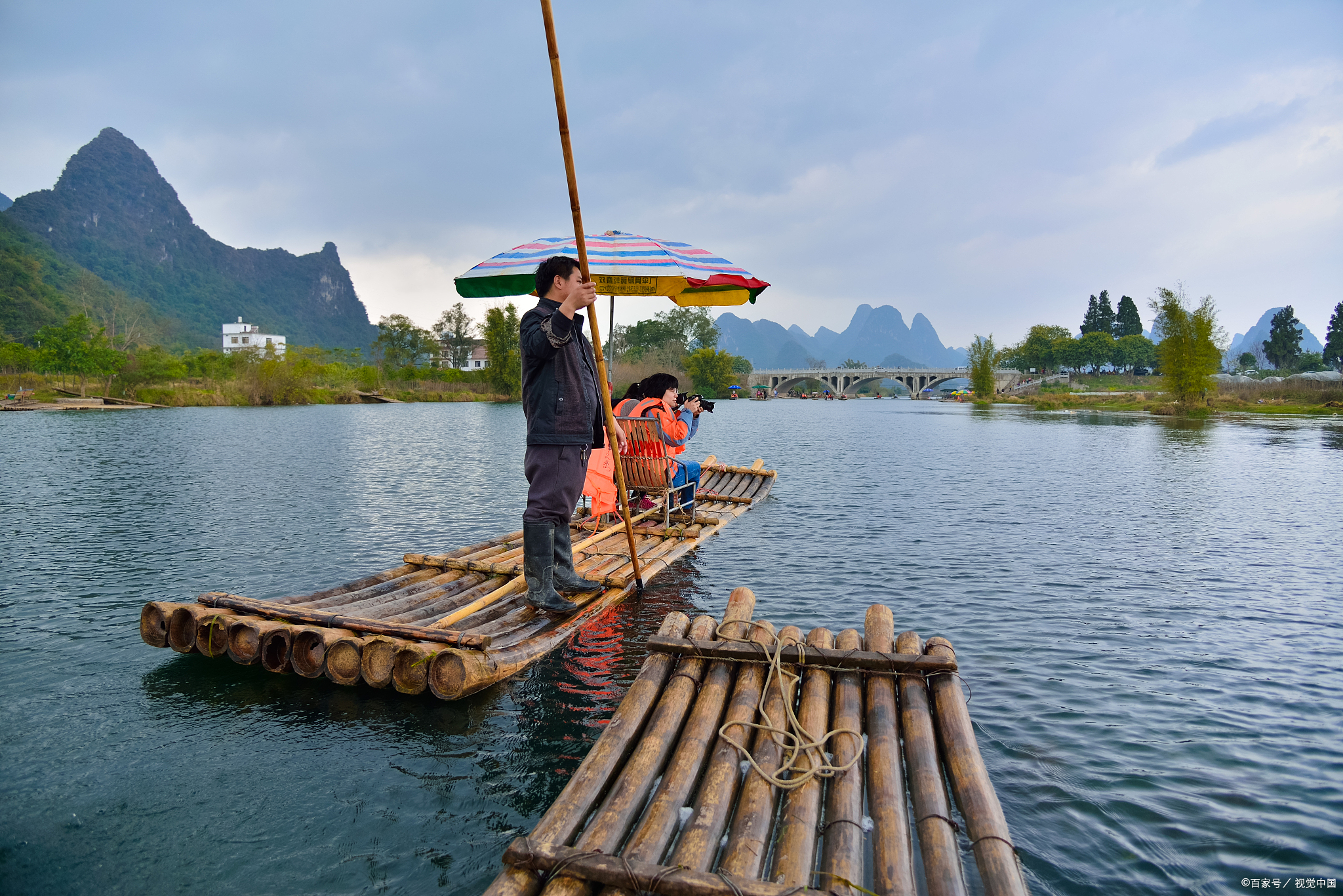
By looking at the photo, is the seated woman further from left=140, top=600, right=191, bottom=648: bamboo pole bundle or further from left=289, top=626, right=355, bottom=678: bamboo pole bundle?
left=140, top=600, right=191, bottom=648: bamboo pole bundle

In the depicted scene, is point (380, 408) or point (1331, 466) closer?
point (1331, 466)

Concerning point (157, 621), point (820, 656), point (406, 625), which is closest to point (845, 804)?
point (820, 656)

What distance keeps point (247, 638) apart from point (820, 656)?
4416 mm

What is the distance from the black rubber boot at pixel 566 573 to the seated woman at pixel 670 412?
325 cm

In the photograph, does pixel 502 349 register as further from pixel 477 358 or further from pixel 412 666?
pixel 412 666

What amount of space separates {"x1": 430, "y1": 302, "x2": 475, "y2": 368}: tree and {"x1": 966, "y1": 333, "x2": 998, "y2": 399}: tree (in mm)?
88249

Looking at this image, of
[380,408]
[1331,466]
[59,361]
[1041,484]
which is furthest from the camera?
[380,408]

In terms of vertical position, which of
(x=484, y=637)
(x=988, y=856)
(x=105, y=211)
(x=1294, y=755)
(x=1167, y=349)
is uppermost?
(x=105, y=211)

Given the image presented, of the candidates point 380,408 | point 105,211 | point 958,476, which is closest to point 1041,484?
point 958,476

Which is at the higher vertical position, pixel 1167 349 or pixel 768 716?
pixel 1167 349

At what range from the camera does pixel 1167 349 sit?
56500mm

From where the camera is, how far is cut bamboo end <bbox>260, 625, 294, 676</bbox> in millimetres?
5566

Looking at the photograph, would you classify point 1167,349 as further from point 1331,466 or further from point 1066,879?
point 1066,879

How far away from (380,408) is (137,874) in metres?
78.3
